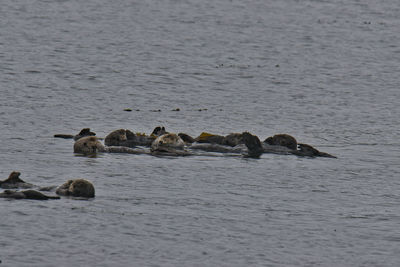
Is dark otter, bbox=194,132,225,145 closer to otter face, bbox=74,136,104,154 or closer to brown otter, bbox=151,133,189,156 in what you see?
brown otter, bbox=151,133,189,156

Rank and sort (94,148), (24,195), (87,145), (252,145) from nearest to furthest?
(24,195)
(87,145)
(94,148)
(252,145)

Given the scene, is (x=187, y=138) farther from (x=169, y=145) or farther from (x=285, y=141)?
(x=285, y=141)

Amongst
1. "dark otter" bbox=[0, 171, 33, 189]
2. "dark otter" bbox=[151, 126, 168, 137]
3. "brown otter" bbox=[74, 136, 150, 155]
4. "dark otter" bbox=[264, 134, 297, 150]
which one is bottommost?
"dark otter" bbox=[0, 171, 33, 189]

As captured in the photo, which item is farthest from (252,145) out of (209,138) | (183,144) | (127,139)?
(127,139)

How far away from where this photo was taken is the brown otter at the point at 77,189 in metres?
13.2

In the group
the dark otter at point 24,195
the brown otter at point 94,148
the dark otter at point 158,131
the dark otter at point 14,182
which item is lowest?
the dark otter at point 24,195

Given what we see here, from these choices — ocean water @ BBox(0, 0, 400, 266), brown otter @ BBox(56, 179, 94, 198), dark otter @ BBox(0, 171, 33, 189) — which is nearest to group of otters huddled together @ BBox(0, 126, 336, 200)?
ocean water @ BBox(0, 0, 400, 266)

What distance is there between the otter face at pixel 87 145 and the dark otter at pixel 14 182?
3340 millimetres

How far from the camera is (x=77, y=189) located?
13.2 m

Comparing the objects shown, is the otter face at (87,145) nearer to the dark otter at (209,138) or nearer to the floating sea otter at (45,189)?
the dark otter at (209,138)

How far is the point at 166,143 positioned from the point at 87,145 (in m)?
1.45

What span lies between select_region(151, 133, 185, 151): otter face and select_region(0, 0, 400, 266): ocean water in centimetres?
56

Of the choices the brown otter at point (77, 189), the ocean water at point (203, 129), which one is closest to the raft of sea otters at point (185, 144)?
the ocean water at point (203, 129)

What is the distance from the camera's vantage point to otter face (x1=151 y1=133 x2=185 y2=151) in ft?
56.9
